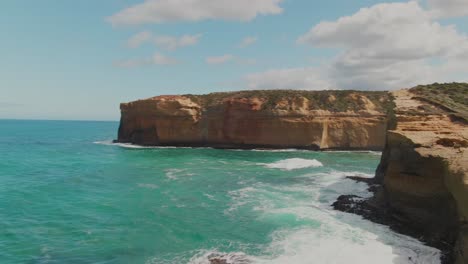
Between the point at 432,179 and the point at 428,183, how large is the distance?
293 millimetres

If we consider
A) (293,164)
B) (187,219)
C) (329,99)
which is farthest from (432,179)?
(329,99)

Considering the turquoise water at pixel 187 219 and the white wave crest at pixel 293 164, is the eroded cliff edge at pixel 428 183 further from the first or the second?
the white wave crest at pixel 293 164

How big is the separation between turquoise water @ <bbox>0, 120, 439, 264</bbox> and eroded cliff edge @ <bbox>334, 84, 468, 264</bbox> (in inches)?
40.0

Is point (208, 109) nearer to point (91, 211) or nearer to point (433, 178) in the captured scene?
point (91, 211)

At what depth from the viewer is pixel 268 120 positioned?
51000 millimetres

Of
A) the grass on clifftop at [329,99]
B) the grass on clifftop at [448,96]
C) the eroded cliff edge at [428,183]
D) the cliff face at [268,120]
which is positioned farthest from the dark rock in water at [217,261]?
the grass on clifftop at [329,99]

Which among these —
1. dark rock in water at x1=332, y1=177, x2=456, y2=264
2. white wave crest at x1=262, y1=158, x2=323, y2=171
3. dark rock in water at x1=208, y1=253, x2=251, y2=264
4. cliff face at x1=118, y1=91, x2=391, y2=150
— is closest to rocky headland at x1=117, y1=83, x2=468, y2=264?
dark rock in water at x1=332, y1=177, x2=456, y2=264

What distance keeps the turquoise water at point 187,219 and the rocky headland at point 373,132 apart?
1531 mm

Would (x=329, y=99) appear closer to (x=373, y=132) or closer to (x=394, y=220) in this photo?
(x=373, y=132)

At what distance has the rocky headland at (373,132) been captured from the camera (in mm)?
14398

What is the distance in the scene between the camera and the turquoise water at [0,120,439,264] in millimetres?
13383

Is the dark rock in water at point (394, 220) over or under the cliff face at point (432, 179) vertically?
under

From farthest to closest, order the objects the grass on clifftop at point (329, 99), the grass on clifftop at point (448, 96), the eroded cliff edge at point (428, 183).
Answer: the grass on clifftop at point (329, 99), the grass on clifftop at point (448, 96), the eroded cliff edge at point (428, 183)

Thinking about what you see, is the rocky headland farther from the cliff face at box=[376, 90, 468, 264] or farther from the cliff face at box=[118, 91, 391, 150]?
the cliff face at box=[118, 91, 391, 150]
